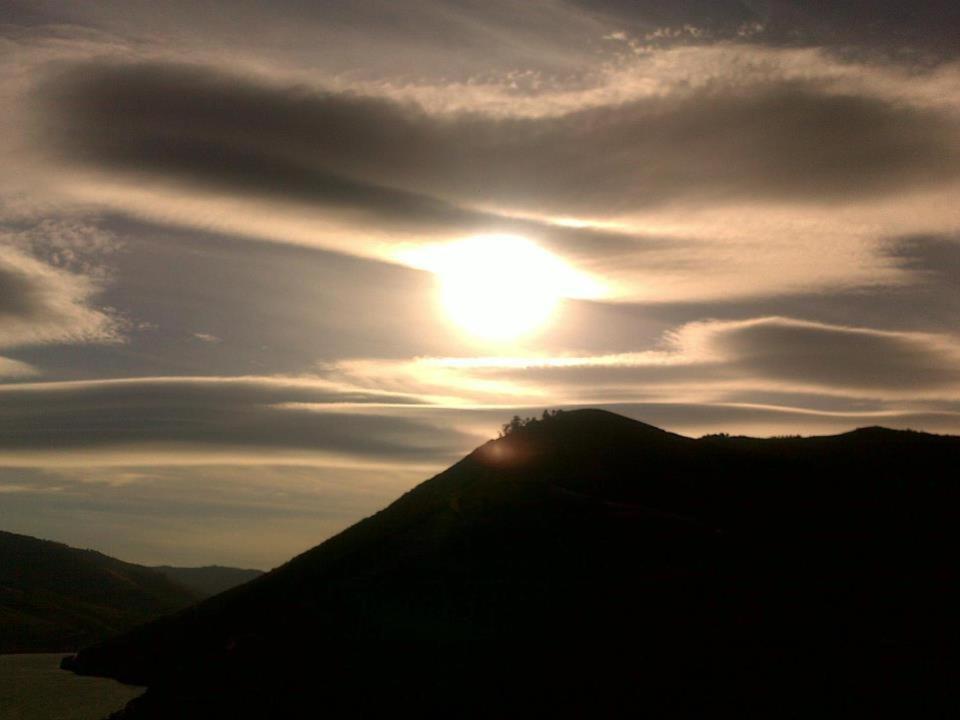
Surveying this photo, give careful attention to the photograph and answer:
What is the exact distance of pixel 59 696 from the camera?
4513 inches

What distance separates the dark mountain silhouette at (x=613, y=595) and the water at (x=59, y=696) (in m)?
7.04

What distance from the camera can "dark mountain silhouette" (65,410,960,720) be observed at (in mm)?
64000

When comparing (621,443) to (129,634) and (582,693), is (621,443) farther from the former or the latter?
(129,634)

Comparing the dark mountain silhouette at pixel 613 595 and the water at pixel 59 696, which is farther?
the water at pixel 59 696

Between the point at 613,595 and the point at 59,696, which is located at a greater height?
the point at 613,595

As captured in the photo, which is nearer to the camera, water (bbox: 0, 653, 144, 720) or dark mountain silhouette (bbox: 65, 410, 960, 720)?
dark mountain silhouette (bbox: 65, 410, 960, 720)

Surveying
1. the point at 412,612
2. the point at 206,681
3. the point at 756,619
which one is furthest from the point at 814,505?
the point at 206,681

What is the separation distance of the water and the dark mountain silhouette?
7041mm

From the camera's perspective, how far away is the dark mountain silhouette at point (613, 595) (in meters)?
64.0

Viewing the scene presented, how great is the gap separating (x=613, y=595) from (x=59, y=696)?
248ft

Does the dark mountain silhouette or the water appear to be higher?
the dark mountain silhouette

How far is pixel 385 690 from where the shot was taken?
6944cm

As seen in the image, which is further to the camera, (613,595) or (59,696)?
(59,696)

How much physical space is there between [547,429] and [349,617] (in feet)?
133
